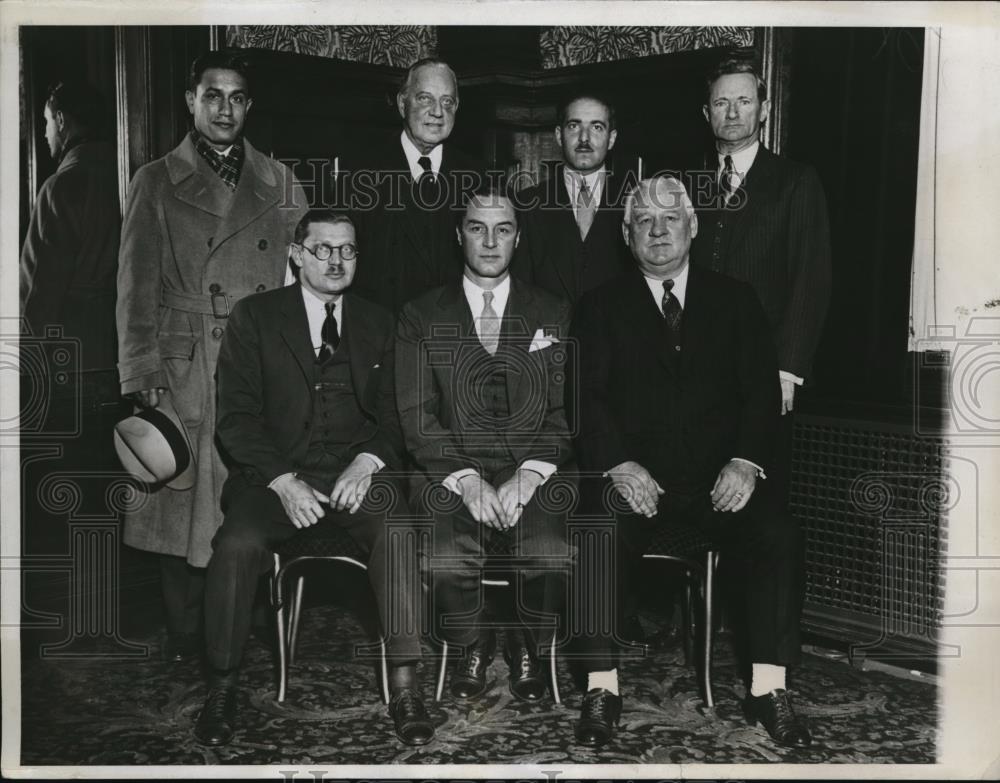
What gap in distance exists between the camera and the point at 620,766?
9.67ft

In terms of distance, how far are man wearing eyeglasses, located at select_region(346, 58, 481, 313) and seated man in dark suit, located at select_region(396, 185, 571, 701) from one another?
0.18 m

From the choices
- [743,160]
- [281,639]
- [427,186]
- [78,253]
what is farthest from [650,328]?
[78,253]

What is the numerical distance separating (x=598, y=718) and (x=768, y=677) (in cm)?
51

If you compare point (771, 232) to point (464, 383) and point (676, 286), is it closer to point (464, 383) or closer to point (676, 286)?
point (676, 286)

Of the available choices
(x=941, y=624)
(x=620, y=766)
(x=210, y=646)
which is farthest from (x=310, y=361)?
(x=941, y=624)

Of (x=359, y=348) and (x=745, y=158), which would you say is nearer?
(x=359, y=348)

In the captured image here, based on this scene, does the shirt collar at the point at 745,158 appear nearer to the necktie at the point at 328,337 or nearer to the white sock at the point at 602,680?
the necktie at the point at 328,337

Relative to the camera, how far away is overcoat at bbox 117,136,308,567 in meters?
3.44

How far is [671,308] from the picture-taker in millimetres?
3311

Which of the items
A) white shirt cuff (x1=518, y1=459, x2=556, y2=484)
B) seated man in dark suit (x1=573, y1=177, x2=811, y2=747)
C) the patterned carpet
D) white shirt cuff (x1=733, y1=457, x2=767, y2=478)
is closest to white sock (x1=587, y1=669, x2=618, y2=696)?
seated man in dark suit (x1=573, y1=177, x2=811, y2=747)

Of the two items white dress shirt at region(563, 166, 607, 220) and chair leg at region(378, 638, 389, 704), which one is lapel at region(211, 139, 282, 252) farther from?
chair leg at region(378, 638, 389, 704)

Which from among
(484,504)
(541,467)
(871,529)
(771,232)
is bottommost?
(871,529)

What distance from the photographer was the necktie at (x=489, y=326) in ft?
10.8

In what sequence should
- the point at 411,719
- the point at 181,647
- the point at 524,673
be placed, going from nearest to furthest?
the point at 411,719, the point at 524,673, the point at 181,647
